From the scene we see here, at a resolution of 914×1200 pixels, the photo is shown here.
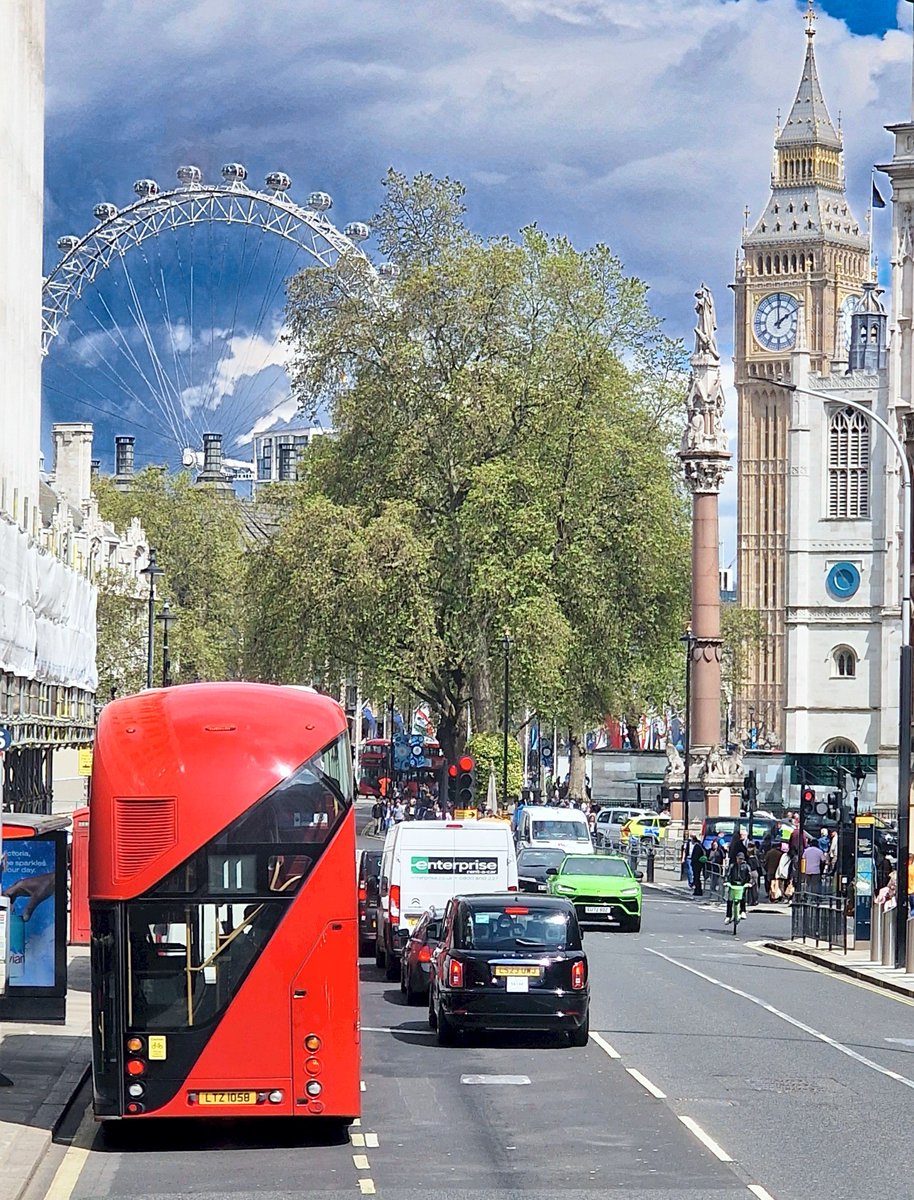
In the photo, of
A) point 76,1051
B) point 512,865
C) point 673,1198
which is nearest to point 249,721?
point 673,1198

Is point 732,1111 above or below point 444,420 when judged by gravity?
below

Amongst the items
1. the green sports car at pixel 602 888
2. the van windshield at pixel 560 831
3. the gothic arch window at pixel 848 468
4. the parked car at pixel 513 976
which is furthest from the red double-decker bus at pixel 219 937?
the gothic arch window at pixel 848 468

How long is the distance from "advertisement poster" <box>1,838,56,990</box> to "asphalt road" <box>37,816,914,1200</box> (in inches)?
140

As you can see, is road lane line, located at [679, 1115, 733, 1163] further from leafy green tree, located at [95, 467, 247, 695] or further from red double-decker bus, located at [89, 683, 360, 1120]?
leafy green tree, located at [95, 467, 247, 695]

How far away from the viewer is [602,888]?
4162cm

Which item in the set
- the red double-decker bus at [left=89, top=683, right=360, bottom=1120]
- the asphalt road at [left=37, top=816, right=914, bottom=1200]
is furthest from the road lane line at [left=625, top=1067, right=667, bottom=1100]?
the red double-decker bus at [left=89, top=683, right=360, bottom=1120]

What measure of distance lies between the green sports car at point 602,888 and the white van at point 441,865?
32.7 ft

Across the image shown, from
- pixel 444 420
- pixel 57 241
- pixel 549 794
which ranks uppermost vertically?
pixel 57 241

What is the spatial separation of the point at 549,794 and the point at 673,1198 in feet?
286

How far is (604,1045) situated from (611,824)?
5438cm

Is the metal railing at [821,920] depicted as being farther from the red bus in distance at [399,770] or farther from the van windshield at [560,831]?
the red bus in distance at [399,770]

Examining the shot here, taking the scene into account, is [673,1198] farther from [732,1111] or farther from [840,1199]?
[732,1111]

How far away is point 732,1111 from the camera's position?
1795 cm

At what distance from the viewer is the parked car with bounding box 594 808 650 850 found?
74062 millimetres
